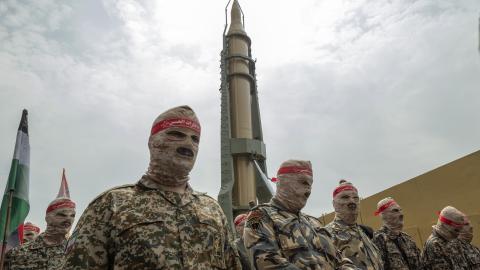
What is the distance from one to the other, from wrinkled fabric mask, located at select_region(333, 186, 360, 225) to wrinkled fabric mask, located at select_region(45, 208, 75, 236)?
10.4ft

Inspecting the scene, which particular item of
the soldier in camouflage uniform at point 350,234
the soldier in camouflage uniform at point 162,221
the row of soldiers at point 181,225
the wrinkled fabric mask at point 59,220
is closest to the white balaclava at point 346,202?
the soldier in camouflage uniform at point 350,234

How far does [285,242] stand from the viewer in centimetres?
296

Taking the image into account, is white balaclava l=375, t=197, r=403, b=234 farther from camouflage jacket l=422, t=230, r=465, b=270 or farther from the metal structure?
the metal structure

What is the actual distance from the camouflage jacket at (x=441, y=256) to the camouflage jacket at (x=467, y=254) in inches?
1.5

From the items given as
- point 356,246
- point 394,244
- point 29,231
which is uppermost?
point 29,231

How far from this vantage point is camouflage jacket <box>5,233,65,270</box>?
4.54 meters

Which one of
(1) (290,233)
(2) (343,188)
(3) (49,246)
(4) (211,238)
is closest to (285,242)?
(1) (290,233)

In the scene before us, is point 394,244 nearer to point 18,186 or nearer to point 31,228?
point 18,186

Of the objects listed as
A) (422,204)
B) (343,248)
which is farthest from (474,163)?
(343,248)

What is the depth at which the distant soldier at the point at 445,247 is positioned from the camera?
5.51 meters

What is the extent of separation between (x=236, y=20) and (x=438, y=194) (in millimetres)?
10019

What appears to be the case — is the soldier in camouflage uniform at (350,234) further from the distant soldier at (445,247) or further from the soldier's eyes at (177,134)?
the soldier's eyes at (177,134)

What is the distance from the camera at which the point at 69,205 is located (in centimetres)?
471

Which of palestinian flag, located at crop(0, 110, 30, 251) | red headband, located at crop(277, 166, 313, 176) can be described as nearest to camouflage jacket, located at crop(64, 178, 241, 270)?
red headband, located at crop(277, 166, 313, 176)
